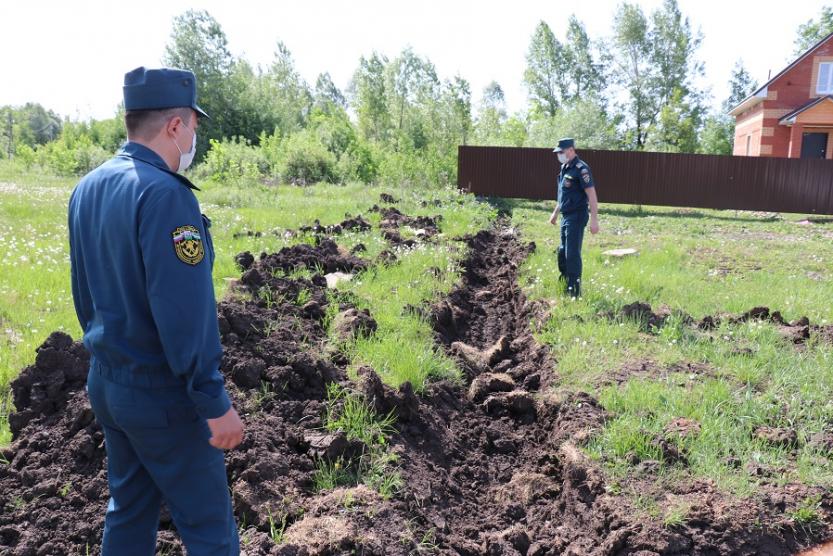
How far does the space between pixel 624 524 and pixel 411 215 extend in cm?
1109

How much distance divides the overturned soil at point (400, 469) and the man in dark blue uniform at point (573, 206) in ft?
7.90

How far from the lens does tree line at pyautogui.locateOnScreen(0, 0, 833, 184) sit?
26.4 metres

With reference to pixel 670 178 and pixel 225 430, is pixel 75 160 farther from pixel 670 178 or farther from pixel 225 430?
pixel 225 430

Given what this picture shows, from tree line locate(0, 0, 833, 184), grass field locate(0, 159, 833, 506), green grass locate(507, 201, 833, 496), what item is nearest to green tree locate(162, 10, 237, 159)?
tree line locate(0, 0, 833, 184)

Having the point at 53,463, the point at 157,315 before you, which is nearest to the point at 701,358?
the point at 157,315

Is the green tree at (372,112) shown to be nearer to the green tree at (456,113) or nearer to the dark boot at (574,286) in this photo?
the green tree at (456,113)

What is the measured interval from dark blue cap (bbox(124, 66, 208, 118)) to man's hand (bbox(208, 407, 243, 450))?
1.14 metres

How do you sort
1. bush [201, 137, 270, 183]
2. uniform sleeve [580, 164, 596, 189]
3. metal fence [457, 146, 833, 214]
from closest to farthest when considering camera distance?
uniform sleeve [580, 164, 596, 189], bush [201, 137, 270, 183], metal fence [457, 146, 833, 214]

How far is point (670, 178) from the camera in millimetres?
22281

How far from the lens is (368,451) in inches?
154

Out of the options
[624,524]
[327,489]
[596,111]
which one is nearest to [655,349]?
[624,524]

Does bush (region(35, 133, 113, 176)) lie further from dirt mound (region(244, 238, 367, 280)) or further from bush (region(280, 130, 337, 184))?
dirt mound (region(244, 238, 367, 280))

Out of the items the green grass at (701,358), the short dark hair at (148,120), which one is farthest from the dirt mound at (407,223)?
the short dark hair at (148,120)

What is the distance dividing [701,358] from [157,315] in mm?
5314
